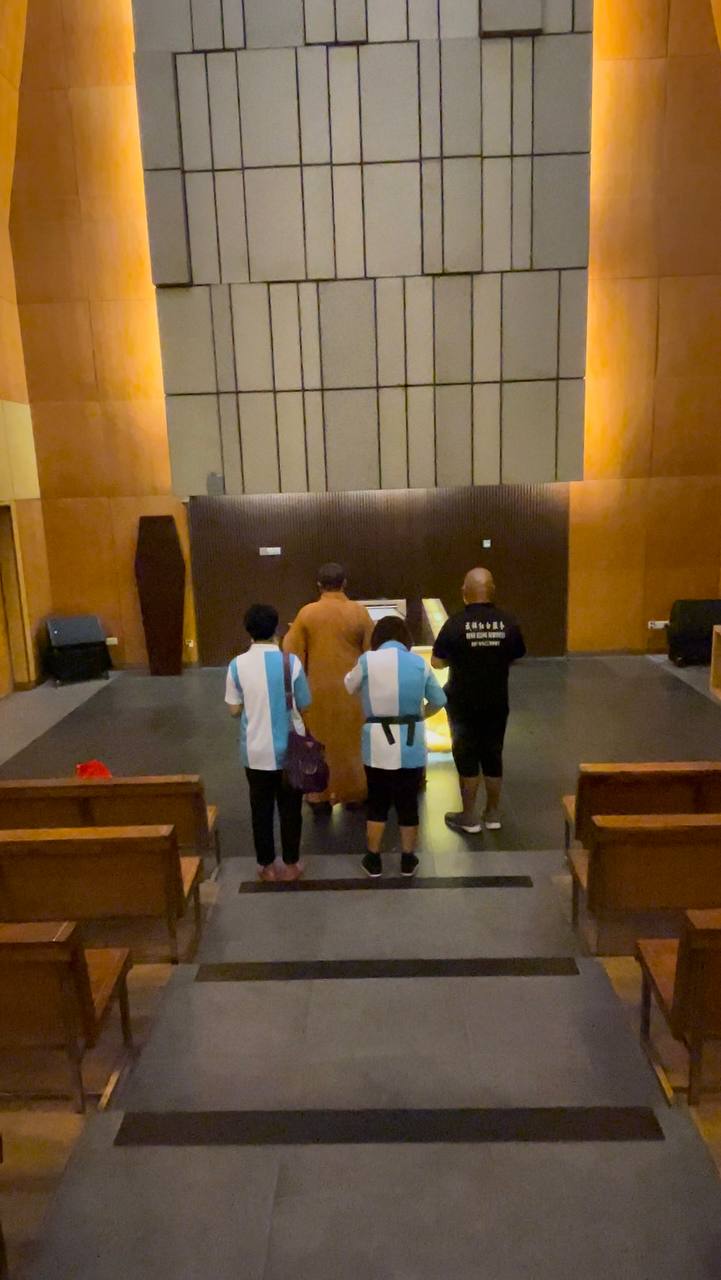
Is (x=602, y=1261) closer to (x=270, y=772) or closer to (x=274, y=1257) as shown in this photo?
(x=274, y=1257)

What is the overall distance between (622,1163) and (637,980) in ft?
3.48

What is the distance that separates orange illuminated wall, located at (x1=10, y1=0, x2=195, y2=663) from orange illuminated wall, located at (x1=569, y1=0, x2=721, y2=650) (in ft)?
15.9

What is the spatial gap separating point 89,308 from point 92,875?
762cm

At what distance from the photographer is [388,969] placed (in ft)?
11.2

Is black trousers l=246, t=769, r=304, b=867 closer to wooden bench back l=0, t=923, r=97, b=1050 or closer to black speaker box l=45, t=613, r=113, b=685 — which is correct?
wooden bench back l=0, t=923, r=97, b=1050

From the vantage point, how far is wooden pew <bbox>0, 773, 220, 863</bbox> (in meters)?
4.04

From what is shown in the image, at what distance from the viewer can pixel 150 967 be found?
3.52 meters

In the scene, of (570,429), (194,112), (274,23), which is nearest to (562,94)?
(274,23)

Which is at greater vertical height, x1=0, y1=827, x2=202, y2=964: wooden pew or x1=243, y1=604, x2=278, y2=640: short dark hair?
x1=243, y1=604, x2=278, y2=640: short dark hair

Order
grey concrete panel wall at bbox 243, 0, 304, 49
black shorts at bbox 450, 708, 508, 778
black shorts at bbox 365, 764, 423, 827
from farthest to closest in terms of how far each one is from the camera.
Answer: grey concrete panel wall at bbox 243, 0, 304, 49 → black shorts at bbox 450, 708, 508, 778 → black shorts at bbox 365, 764, 423, 827

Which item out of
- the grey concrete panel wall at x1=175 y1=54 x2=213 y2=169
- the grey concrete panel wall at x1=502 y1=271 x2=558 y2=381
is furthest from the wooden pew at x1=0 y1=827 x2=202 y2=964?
the grey concrete panel wall at x1=175 y1=54 x2=213 y2=169

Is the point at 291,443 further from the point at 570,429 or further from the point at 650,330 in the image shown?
the point at 650,330

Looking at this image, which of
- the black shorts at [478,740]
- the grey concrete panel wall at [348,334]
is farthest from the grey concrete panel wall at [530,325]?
the black shorts at [478,740]

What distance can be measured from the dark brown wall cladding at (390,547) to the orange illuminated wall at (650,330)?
1.13ft
